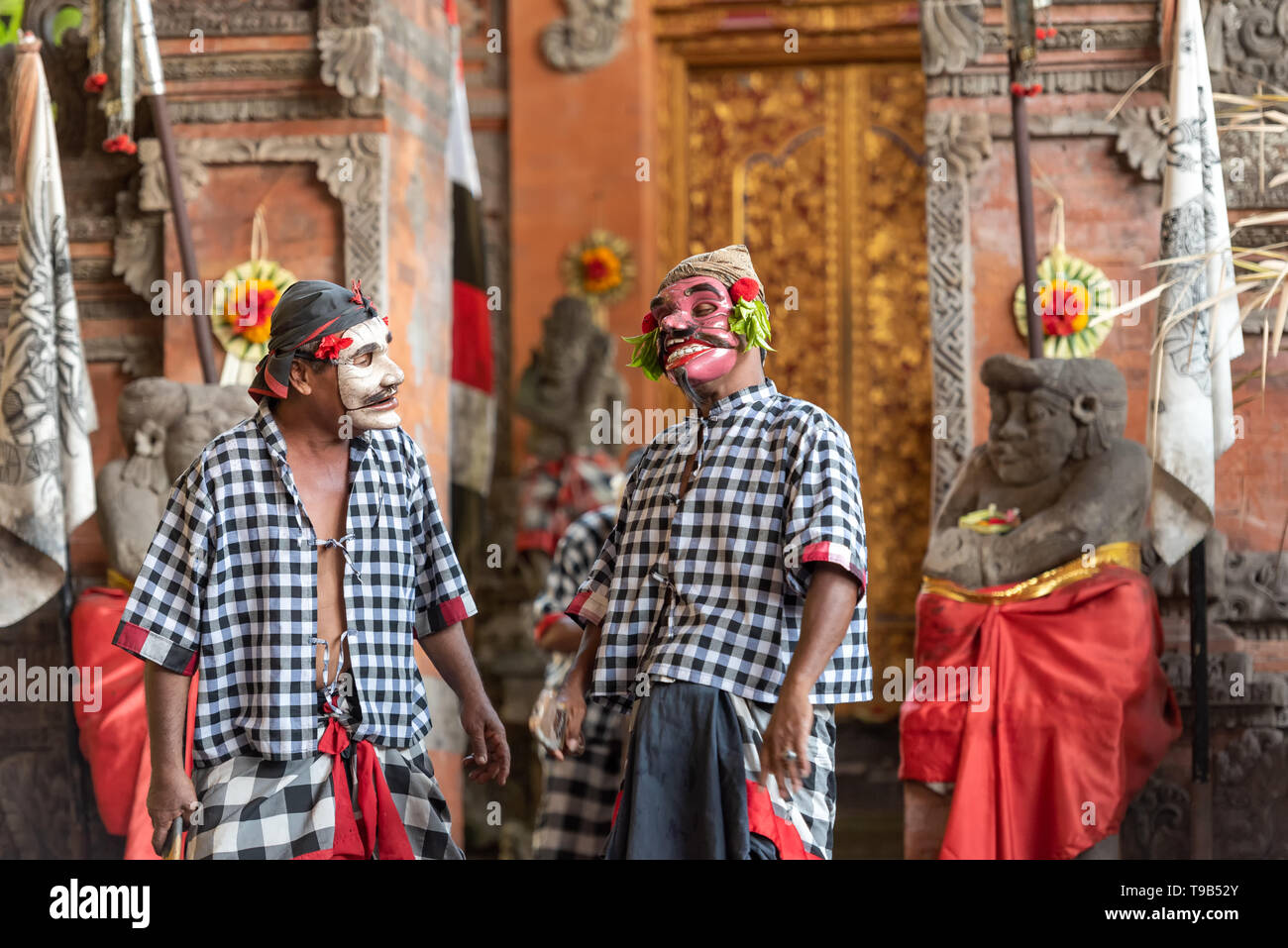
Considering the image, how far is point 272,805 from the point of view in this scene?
12.2ft

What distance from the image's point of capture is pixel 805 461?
3.76m

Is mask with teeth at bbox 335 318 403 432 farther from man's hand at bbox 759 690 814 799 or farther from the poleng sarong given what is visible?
man's hand at bbox 759 690 814 799

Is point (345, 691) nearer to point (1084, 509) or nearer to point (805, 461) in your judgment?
point (805, 461)

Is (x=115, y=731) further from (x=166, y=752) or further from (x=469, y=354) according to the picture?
(x=469, y=354)

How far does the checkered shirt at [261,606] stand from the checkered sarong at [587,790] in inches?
49.7

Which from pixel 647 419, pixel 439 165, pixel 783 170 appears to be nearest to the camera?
pixel 439 165

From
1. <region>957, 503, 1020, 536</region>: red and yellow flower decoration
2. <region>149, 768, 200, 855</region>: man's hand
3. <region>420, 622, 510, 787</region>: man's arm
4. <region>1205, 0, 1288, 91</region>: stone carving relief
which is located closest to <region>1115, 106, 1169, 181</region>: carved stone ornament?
<region>1205, 0, 1288, 91</region>: stone carving relief

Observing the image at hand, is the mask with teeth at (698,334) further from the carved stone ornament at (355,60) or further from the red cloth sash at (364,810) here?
the carved stone ornament at (355,60)

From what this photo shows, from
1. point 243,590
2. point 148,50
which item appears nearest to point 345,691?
point 243,590

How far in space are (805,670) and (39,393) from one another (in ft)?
11.9

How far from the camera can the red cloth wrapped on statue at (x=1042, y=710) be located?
5473 mm

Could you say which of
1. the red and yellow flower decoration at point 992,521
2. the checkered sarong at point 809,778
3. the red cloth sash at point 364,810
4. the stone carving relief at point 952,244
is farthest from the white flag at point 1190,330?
the red cloth sash at point 364,810

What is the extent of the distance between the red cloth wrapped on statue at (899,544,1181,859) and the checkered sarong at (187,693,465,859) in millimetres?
2328

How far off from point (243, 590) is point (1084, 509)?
10.0ft
